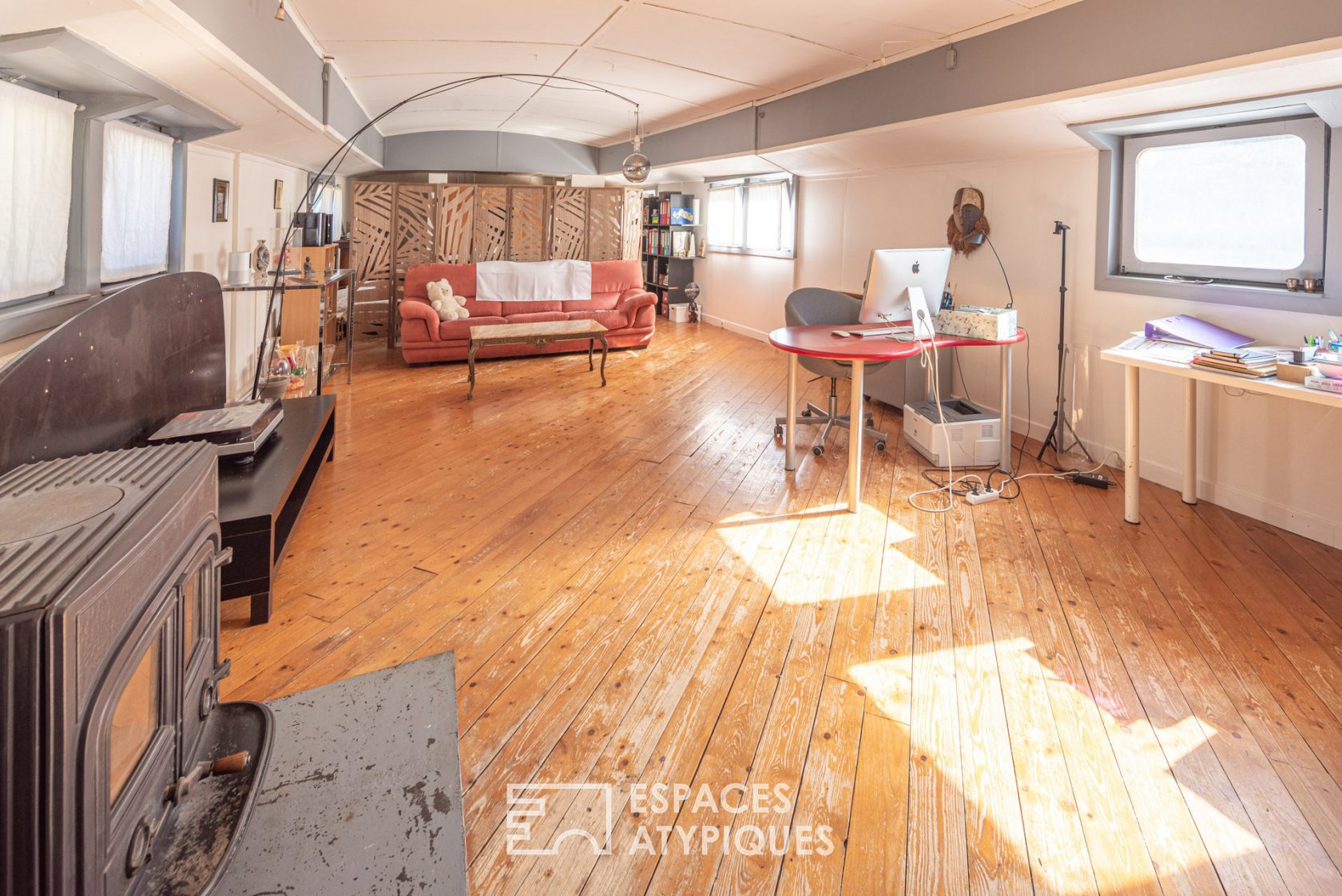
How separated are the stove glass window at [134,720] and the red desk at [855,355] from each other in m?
2.96

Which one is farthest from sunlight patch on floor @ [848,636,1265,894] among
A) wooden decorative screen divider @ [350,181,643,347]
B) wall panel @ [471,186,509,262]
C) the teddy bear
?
wall panel @ [471,186,509,262]

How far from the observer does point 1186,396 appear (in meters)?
3.64

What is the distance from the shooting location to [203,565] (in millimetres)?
1599

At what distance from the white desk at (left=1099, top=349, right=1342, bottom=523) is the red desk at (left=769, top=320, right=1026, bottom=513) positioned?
67 centimetres

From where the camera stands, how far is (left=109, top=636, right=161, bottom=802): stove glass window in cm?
118

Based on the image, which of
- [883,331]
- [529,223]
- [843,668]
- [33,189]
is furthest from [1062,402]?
[529,223]

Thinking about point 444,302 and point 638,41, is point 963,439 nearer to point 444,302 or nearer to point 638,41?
point 638,41

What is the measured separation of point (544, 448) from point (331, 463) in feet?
4.04

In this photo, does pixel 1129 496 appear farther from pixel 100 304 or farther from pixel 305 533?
pixel 100 304

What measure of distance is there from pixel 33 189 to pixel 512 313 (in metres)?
5.73

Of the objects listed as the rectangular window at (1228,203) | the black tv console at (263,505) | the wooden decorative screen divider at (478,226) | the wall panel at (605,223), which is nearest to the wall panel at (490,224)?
the wooden decorative screen divider at (478,226)

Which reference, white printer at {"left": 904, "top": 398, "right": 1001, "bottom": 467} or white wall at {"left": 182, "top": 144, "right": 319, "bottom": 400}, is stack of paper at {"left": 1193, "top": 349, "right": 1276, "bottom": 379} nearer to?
white printer at {"left": 904, "top": 398, "right": 1001, "bottom": 467}

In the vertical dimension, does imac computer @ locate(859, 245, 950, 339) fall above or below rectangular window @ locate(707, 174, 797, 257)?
below

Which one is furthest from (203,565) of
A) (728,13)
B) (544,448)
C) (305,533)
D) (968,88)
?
(968,88)
